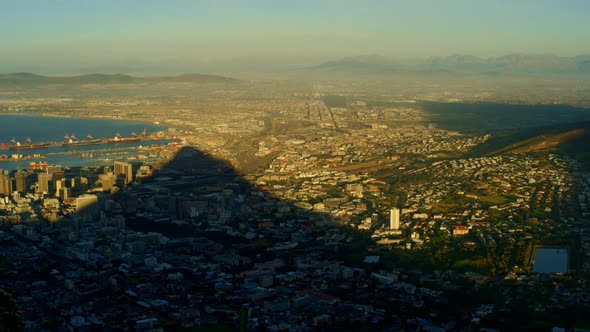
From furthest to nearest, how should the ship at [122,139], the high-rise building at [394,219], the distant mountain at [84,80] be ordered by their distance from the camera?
the distant mountain at [84,80]
the ship at [122,139]
the high-rise building at [394,219]

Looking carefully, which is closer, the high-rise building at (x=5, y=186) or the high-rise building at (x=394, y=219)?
the high-rise building at (x=394, y=219)

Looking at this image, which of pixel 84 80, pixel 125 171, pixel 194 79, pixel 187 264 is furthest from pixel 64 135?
pixel 194 79

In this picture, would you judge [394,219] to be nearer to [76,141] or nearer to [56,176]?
[56,176]

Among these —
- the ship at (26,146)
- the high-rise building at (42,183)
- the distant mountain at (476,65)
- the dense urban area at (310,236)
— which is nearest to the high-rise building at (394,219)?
the dense urban area at (310,236)

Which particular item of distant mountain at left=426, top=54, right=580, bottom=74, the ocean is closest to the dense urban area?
the ocean

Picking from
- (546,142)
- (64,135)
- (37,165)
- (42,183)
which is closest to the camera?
(42,183)

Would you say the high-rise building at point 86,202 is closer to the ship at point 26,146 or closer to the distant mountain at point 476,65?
the ship at point 26,146

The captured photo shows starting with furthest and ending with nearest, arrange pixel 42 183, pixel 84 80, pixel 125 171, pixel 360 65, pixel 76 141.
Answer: pixel 360 65 < pixel 84 80 < pixel 76 141 < pixel 125 171 < pixel 42 183
